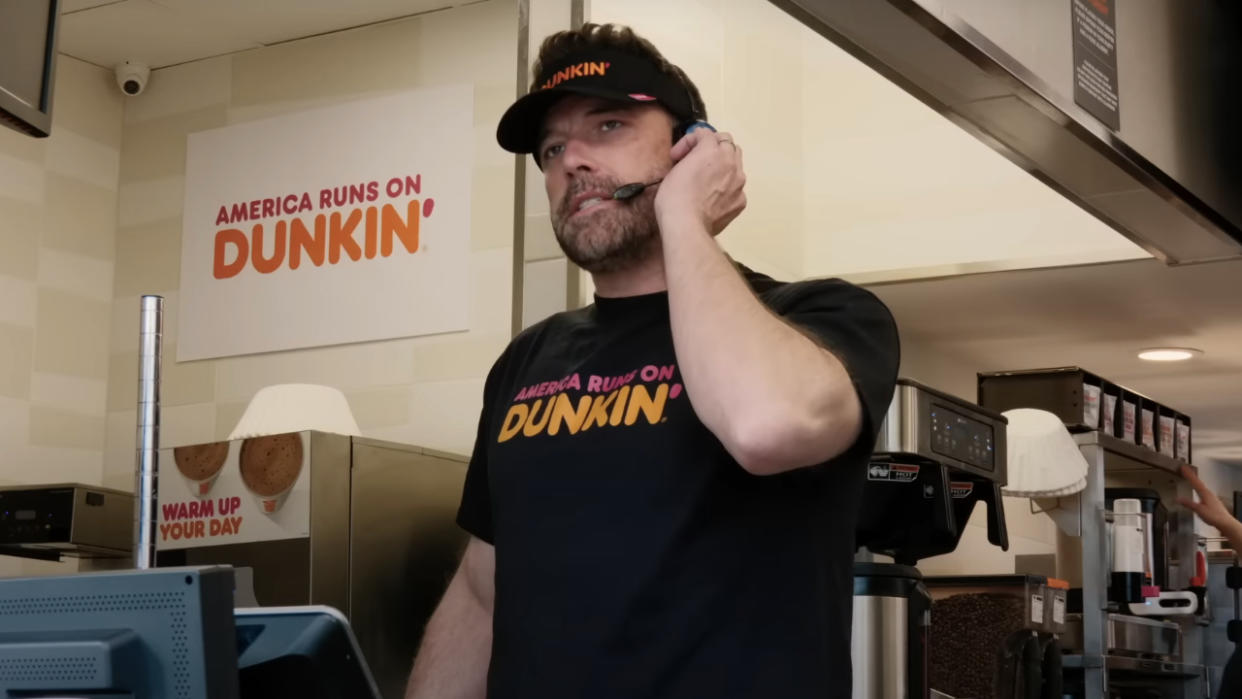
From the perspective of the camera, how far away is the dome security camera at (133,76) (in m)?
4.90

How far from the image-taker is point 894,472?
2.66 meters

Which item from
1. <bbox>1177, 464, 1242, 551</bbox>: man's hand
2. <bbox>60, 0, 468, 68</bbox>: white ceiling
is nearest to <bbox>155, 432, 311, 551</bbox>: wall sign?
<bbox>60, 0, 468, 68</bbox>: white ceiling

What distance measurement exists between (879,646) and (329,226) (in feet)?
8.23

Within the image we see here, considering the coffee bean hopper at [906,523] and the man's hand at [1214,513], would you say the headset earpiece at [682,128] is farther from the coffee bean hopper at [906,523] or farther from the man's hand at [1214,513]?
the man's hand at [1214,513]

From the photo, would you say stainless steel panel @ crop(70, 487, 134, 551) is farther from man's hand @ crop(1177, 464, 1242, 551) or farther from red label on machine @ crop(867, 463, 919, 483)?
man's hand @ crop(1177, 464, 1242, 551)

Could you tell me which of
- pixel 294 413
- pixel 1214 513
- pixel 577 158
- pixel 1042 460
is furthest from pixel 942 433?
pixel 1214 513

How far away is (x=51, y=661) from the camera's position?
41.0 inches

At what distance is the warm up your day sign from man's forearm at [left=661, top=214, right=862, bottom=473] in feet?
9.04

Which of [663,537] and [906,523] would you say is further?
[906,523]

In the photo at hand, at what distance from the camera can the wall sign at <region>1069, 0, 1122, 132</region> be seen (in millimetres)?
2332

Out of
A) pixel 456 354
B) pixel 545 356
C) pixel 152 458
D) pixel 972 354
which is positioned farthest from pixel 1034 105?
pixel 972 354

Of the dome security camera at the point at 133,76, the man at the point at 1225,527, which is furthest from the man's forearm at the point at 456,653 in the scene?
the dome security camera at the point at 133,76

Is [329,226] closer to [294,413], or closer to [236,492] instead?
[294,413]

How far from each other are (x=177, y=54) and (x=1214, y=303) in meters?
3.39
